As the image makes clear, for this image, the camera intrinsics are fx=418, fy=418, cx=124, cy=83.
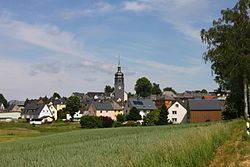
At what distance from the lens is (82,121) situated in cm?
→ 9712

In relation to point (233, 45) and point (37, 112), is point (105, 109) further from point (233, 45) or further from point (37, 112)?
point (233, 45)

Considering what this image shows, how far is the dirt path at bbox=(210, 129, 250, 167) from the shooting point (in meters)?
15.0

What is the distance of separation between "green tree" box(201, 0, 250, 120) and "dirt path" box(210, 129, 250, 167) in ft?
73.1

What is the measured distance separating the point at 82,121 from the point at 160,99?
217 feet

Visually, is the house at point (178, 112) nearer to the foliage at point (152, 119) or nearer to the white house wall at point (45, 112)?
the foliage at point (152, 119)

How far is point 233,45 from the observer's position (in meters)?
42.5

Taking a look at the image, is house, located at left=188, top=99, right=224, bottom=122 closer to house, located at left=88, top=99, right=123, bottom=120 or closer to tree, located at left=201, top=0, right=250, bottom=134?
house, located at left=88, top=99, right=123, bottom=120

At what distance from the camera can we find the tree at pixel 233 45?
42.0m

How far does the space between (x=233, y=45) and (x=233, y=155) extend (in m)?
27.2

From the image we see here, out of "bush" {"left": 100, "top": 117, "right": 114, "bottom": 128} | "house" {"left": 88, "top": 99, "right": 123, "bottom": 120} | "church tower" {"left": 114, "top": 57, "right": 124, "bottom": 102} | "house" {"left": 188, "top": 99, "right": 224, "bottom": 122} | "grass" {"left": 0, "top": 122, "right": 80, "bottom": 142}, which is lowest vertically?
"grass" {"left": 0, "top": 122, "right": 80, "bottom": 142}

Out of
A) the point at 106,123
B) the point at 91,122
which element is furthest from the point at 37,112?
the point at 91,122

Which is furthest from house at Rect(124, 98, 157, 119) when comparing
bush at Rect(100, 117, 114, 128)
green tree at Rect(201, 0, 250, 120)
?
green tree at Rect(201, 0, 250, 120)

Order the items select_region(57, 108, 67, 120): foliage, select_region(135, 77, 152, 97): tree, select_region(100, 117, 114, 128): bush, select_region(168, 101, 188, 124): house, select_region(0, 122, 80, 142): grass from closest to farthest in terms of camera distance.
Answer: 1. select_region(0, 122, 80, 142): grass
2. select_region(100, 117, 114, 128): bush
3. select_region(168, 101, 188, 124): house
4. select_region(57, 108, 67, 120): foliage
5. select_region(135, 77, 152, 97): tree

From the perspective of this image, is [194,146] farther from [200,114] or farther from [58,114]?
[58,114]
